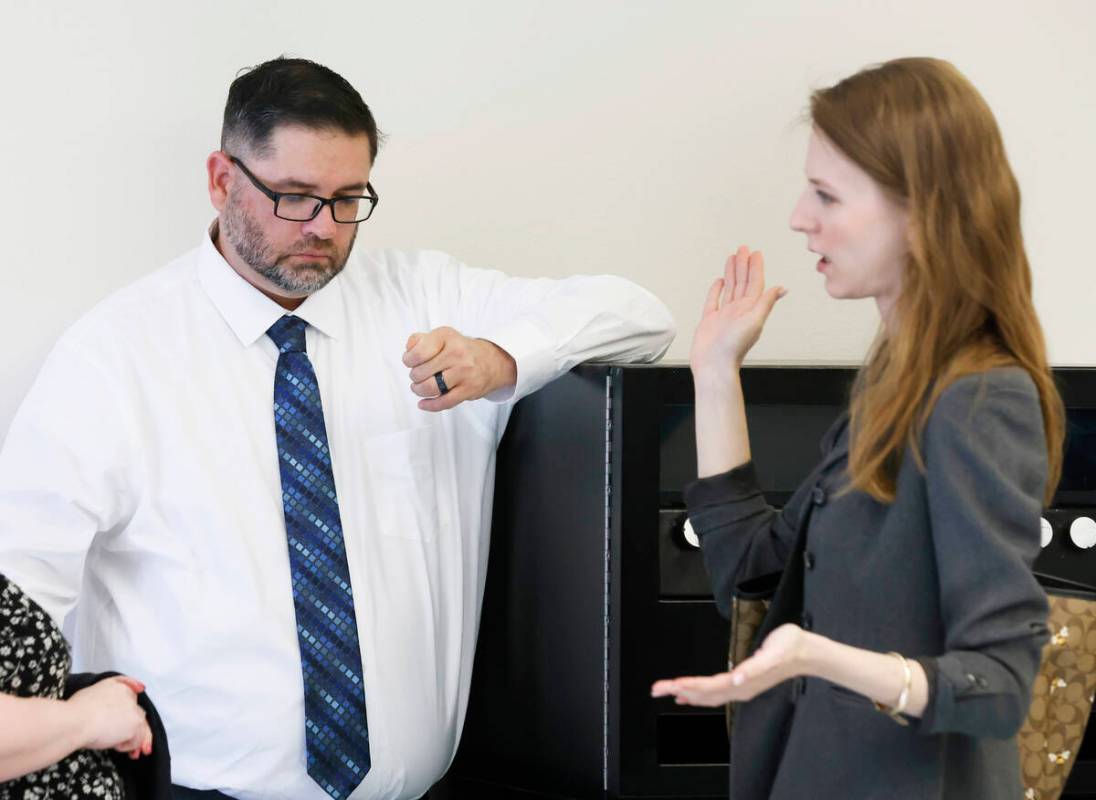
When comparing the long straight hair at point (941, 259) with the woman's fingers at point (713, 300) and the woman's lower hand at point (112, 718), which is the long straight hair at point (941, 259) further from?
the woman's lower hand at point (112, 718)

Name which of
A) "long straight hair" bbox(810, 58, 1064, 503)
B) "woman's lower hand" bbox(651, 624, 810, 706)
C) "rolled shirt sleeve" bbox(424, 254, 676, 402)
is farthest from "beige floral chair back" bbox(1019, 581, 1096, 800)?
"rolled shirt sleeve" bbox(424, 254, 676, 402)

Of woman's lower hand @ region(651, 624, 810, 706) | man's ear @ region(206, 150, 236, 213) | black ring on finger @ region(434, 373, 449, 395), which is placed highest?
man's ear @ region(206, 150, 236, 213)

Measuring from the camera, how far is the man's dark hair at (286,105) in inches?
63.4

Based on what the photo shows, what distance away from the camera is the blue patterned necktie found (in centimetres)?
157

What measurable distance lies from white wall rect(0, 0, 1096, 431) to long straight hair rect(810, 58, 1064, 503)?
0.90 m

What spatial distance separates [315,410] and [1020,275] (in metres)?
A: 0.86

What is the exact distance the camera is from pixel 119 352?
1584 millimetres

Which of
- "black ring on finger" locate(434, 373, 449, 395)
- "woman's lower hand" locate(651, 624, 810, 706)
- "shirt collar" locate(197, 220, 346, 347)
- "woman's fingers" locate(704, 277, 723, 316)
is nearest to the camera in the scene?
"woman's lower hand" locate(651, 624, 810, 706)

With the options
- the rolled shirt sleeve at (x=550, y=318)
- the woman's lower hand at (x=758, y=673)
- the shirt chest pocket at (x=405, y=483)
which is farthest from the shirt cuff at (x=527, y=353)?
the woman's lower hand at (x=758, y=673)

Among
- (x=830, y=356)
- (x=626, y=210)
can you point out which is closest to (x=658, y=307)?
(x=626, y=210)

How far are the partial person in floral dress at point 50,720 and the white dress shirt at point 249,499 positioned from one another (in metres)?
0.23

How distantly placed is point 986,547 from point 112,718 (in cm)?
A: 79

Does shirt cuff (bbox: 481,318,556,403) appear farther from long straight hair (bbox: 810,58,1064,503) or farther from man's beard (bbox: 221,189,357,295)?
long straight hair (bbox: 810,58,1064,503)

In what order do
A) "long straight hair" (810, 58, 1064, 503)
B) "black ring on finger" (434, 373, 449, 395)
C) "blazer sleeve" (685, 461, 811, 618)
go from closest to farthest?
1. "long straight hair" (810, 58, 1064, 503)
2. "blazer sleeve" (685, 461, 811, 618)
3. "black ring on finger" (434, 373, 449, 395)
